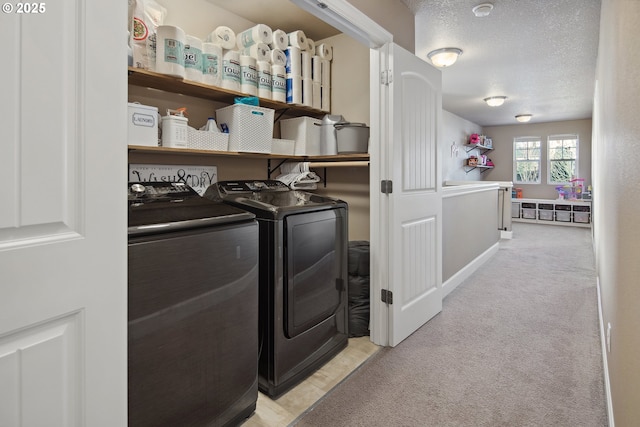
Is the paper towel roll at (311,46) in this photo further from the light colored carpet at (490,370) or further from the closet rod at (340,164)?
the light colored carpet at (490,370)

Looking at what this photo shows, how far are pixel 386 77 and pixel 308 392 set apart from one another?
1.90 metres

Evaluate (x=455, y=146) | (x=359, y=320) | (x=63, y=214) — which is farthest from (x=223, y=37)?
(x=455, y=146)

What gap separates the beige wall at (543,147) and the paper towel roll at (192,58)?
28.7 ft

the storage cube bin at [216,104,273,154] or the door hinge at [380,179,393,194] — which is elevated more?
the storage cube bin at [216,104,273,154]

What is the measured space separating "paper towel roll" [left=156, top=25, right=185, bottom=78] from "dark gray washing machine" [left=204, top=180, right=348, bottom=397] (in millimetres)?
714

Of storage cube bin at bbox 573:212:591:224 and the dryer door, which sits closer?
the dryer door

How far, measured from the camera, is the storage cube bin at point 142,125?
1.77m

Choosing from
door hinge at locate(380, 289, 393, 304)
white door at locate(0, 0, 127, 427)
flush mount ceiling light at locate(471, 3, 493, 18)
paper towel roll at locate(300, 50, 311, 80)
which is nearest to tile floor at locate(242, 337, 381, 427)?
door hinge at locate(380, 289, 393, 304)

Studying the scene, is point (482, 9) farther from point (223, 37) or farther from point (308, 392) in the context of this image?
point (308, 392)

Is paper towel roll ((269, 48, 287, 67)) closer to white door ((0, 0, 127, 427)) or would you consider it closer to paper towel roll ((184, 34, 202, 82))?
paper towel roll ((184, 34, 202, 82))

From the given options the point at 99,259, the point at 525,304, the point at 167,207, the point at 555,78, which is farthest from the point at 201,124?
the point at 555,78

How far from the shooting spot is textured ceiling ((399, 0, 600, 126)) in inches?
106

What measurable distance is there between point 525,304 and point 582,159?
6.78 m

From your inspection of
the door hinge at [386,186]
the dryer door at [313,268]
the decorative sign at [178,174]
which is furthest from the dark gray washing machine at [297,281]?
the door hinge at [386,186]
